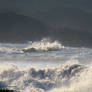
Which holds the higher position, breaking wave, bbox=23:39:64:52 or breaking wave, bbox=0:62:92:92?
breaking wave, bbox=23:39:64:52

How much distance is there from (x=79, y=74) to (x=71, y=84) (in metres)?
0.48

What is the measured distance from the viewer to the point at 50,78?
7.47 meters

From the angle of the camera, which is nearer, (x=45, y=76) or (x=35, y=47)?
(x=45, y=76)

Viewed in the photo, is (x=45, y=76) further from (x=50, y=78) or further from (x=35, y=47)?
(x=35, y=47)

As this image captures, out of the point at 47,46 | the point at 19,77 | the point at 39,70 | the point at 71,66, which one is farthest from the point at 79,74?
the point at 47,46

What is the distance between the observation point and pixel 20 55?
1030 cm

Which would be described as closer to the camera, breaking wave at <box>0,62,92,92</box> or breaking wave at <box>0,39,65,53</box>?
breaking wave at <box>0,62,92,92</box>

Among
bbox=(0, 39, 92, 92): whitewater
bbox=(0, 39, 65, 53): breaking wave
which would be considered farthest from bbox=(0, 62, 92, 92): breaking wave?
bbox=(0, 39, 65, 53): breaking wave

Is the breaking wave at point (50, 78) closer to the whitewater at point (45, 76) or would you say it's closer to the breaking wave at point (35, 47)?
the whitewater at point (45, 76)

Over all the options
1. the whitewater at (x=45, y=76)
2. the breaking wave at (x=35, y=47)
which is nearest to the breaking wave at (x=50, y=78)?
the whitewater at (x=45, y=76)

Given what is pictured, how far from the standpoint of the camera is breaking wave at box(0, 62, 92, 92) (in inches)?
275

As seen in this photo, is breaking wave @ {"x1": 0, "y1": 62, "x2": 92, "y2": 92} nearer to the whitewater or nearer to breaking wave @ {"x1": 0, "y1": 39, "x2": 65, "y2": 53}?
the whitewater

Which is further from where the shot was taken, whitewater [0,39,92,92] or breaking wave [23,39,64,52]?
breaking wave [23,39,64,52]

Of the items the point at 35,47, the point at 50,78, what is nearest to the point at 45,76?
the point at 50,78
